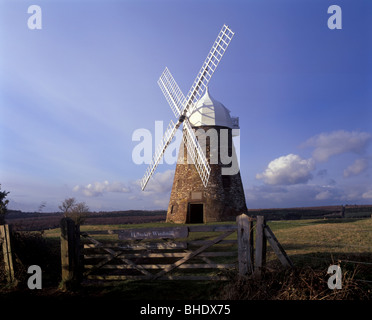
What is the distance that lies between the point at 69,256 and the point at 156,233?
92.9 inches

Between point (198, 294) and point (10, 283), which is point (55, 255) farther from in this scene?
point (198, 294)

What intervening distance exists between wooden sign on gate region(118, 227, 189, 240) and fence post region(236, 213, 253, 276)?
4.53 ft

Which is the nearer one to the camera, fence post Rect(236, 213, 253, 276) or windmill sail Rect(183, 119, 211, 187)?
fence post Rect(236, 213, 253, 276)

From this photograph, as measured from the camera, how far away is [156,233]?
7.70 metres

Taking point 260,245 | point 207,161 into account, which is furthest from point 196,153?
point 260,245

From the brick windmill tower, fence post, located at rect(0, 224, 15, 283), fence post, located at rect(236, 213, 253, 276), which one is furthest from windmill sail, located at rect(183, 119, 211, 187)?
fence post, located at rect(0, 224, 15, 283)

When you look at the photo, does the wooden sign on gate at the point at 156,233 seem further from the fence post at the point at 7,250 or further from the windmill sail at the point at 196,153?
the windmill sail at the point at 196,153

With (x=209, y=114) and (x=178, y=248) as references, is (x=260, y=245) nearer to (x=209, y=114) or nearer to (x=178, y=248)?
(x=178, y=248)

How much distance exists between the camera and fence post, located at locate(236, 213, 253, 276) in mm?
6879

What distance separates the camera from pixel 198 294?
6.89 m

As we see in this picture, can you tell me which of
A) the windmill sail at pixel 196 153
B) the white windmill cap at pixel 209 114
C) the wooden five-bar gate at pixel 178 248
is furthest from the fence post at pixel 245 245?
the white windmill cap at pixel 209 114

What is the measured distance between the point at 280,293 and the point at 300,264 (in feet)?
8.64

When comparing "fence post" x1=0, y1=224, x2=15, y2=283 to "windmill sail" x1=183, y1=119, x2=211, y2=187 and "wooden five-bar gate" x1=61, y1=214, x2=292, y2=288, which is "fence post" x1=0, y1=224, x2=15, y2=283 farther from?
"windmill sail" x1=183, y1=119, x2=211, y2=187
